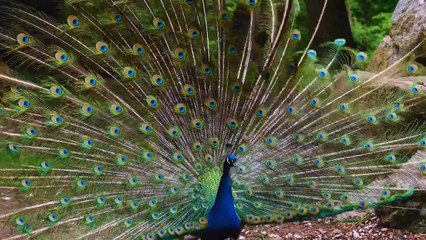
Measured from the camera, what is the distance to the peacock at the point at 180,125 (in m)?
4.10

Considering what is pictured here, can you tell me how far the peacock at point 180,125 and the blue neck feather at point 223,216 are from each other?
10mm

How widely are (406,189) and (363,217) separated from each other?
3.93 ft

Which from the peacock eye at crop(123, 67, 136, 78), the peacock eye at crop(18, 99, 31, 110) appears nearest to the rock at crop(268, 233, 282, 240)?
the peacock eye at crop(123, 67, 136, 78)

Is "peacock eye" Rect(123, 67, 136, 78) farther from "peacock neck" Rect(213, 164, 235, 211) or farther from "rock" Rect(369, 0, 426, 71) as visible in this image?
"rock" Rect(369, 0, 426, 71)

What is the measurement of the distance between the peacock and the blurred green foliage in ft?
16.7

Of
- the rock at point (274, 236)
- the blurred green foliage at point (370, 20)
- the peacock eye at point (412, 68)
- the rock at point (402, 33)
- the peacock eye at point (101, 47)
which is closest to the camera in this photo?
the peacock eye at point (101, 47)

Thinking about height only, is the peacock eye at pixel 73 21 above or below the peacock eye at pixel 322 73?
above

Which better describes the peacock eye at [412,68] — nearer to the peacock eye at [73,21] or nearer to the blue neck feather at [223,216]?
the blue neck feather at [223,216]

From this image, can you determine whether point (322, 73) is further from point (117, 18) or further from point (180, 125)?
point (117, 18)

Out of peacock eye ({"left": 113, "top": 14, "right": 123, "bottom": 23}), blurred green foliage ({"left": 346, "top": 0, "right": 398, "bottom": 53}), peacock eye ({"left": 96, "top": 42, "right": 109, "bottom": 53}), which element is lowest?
peacock eye ({"left": 96, "top": 42, "right": 109, "bottom": 53})

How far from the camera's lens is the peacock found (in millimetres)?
4102

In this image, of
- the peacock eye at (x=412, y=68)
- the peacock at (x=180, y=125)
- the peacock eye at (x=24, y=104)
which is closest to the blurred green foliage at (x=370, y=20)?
the peacock eye at (x=412, y=68)

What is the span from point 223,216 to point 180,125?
71 centimetres

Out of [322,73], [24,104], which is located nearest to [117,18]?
[24,104]
